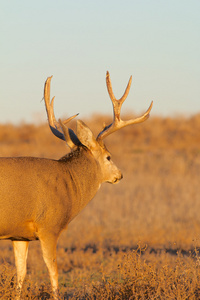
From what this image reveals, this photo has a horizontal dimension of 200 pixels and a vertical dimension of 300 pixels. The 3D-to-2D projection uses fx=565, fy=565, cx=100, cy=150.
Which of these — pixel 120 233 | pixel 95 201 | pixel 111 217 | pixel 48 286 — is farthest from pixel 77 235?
pixel 48 286

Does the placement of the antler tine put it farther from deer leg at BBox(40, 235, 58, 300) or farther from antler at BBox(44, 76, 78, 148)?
deer leg at BBox(40, 235, 58, 300)

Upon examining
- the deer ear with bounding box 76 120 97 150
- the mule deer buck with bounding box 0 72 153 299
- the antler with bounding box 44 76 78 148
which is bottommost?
the mule deer buck with bounding box 0 72 153 299

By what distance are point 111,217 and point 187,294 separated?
11.2 meters

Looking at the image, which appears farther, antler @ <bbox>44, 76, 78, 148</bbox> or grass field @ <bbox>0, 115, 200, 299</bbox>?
antler @ <bbox>44, 76, 78, 148</bbox>

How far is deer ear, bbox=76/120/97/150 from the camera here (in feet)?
22.9

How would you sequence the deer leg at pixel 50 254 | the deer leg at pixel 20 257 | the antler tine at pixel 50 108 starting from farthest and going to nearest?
the antler tine at pixel 50 108
the deer leg at pixel 20 257
the deer leg at pixel 50 254

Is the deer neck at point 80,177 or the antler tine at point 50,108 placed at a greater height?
the antler tine at point 50,108

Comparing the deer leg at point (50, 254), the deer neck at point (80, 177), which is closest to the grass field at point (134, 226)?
the deer leg at point (50, 254)

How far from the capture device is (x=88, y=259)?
1067cm

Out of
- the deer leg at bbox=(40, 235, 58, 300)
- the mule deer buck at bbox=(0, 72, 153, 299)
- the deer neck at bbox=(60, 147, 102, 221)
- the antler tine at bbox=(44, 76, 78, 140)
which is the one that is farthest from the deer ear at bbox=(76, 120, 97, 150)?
the deer leg at bbox=(40, 235, 58, 300)

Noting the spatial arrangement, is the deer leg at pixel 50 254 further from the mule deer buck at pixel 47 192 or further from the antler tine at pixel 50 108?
the antler tine at pixel 50 108

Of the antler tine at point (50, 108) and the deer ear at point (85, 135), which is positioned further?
the antler tine at point (50, 108)

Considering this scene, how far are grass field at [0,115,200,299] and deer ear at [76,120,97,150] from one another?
1.48 metres

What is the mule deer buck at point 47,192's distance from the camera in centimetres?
612
